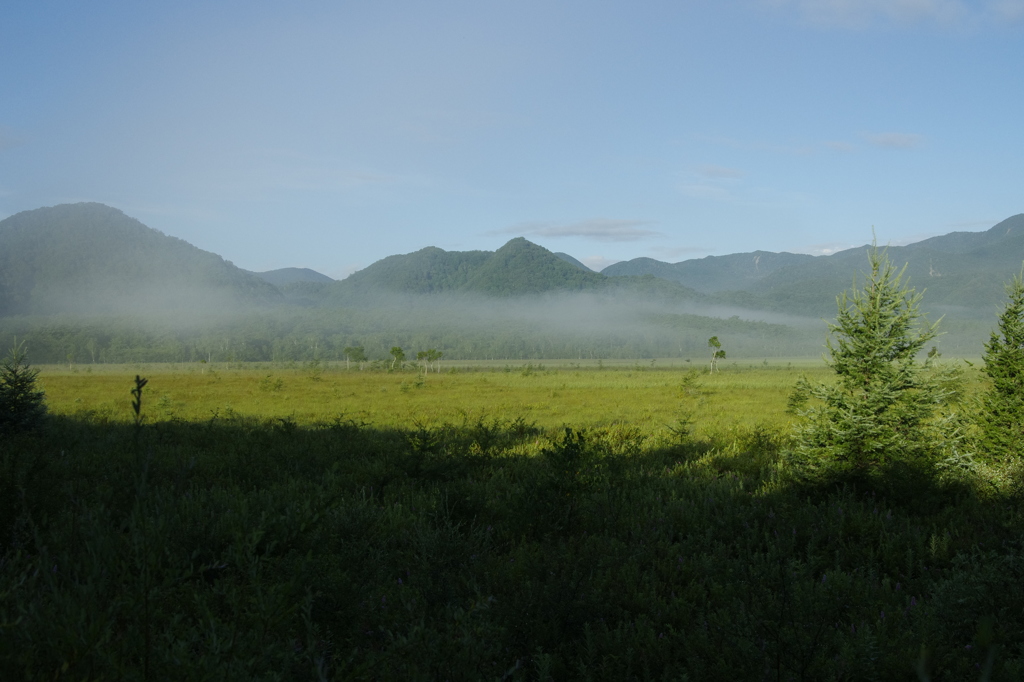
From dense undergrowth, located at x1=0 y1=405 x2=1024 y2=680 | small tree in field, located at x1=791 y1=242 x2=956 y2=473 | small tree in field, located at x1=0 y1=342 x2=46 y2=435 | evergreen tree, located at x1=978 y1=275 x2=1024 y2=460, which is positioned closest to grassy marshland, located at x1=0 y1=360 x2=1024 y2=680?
dense undergrowth, located at x1=0 y1=405 x2=1024 y2=680

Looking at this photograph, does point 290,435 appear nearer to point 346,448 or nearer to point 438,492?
point 346,448

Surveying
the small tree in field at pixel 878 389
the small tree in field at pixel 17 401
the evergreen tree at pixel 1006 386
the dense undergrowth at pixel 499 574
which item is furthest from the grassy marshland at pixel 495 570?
the small tree in field at pixel 17 401

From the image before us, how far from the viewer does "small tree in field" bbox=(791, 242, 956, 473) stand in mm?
7797

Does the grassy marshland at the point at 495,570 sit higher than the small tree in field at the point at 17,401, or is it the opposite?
the small tree in field at the point at 17,401

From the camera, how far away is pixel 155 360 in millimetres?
174875

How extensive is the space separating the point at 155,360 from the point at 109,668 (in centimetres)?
20432

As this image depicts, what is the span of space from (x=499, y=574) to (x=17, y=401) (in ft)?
41.7

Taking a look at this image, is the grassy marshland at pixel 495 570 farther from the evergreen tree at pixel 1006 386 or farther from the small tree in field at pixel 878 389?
the evergreen tree at pixel 1006 386

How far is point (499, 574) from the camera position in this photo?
4.91 meters

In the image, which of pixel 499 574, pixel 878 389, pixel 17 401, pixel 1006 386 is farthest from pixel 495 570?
pixel 17 401

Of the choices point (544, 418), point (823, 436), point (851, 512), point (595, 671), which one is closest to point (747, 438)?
point (823, 436)

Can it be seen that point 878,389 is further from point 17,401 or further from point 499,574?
point 17,401

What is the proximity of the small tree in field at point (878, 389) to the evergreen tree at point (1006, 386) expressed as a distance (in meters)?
1.22

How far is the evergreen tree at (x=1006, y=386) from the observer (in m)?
8.60
